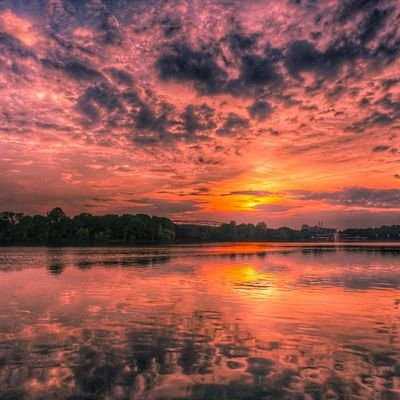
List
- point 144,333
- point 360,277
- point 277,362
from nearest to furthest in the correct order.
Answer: point 277,362
point 144,333
point 360,277

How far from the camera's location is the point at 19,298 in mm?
25344

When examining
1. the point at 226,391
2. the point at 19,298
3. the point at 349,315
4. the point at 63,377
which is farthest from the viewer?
the point at 19,298

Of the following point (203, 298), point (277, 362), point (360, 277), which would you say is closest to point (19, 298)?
point (203, 298)

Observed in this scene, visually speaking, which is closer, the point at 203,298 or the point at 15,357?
the point at 15,357

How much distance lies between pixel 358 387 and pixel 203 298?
52.7 feet

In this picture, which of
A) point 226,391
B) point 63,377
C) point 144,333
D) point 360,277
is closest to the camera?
point 226,391

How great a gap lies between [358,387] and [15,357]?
10.5m

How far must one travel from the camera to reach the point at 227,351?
13.7 m

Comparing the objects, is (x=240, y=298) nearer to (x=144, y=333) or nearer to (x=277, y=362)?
(x=144, y=333)

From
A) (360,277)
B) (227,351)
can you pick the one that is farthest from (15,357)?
(360,277)

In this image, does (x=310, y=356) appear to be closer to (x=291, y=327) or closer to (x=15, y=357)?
(x=291, y=327)

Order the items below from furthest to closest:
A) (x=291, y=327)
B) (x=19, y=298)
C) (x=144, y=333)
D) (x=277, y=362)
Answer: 1. (x=19, y=298)
2. (x=291, y=327)
3. (x=144, y=333)
4. (x=277, y=362)

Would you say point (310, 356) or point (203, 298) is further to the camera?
point (203, 298)

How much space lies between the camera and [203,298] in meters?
26.0
